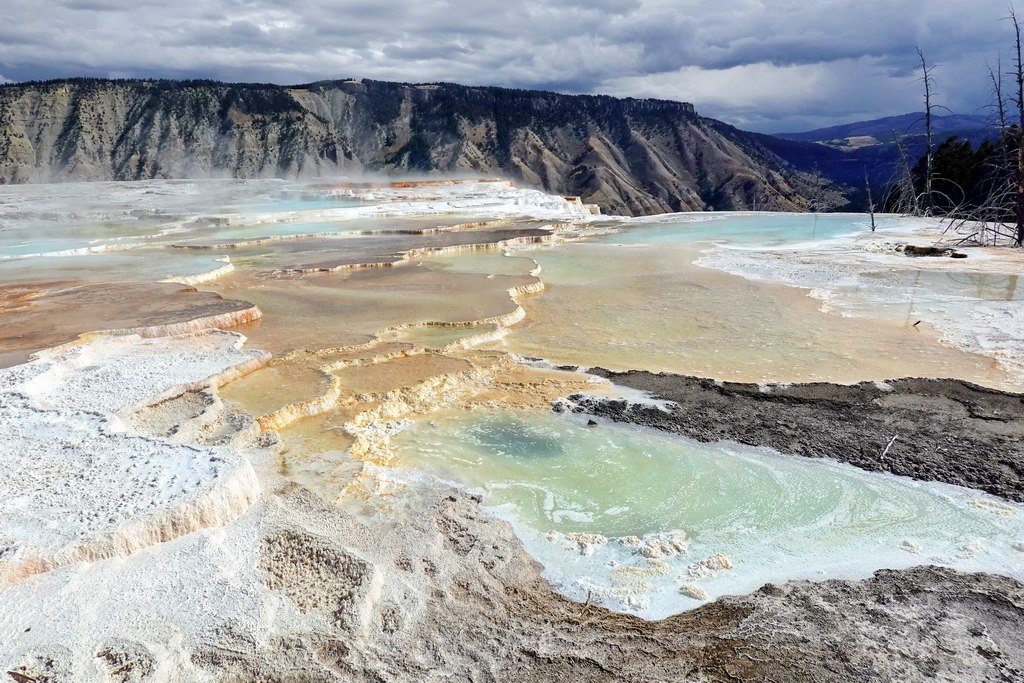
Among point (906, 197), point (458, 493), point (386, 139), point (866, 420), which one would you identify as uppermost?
point (386, 139)

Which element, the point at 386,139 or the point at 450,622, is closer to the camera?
the point at 450,622

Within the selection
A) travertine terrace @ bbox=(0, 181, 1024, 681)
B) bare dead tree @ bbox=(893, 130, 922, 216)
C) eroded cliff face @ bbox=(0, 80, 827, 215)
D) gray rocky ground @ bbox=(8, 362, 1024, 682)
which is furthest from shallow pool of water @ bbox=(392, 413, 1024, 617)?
eroded cliff face @ bbox=(0, 80, 827, 215)

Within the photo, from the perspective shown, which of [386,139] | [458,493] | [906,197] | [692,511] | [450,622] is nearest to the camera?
[450,622]

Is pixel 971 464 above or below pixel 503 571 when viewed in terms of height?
above

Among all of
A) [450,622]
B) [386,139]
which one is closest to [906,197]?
[450,622]

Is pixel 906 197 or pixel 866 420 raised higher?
pixel 906 197

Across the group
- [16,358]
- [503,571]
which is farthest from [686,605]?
[16,358]

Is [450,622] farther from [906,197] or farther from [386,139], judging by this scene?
[386,139]

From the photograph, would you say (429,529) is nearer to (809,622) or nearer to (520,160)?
(809,622)

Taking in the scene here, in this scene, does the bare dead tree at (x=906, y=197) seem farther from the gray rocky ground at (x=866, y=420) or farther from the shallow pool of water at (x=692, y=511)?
the shallow pool of water at (x=692, y=511)
